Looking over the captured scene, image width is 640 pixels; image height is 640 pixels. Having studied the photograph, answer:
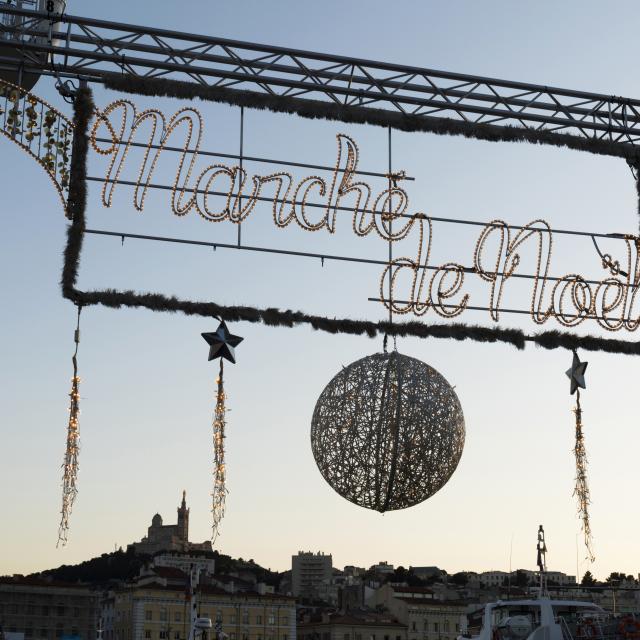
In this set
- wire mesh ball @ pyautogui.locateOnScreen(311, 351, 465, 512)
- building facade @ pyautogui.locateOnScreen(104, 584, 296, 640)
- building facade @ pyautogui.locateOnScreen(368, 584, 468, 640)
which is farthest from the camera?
building facade @ pyautogui.locateOnScreen(368, 584, 468, 640)

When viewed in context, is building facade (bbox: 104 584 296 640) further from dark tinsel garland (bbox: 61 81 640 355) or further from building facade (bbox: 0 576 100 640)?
dark tinsel garland (bbox: 61 81 640 355)

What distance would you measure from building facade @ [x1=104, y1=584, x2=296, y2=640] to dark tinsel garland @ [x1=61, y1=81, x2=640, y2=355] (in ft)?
213

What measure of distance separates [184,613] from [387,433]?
68542 mm

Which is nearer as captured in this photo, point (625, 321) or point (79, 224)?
point (79, 224)

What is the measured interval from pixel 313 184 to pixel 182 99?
6.76 ft

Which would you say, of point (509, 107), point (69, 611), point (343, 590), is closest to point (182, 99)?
point (509, 107)

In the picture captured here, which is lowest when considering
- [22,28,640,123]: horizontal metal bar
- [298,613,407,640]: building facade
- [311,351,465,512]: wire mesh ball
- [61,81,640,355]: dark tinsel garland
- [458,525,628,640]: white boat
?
[298,613,407,640]: building facade

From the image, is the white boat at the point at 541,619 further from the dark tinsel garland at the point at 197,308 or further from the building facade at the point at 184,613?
the building facade at the point at 184,613

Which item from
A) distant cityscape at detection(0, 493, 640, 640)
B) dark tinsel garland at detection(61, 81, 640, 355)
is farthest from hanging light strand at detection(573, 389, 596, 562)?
distant cityscape at detection(0, 493, 640, 640)

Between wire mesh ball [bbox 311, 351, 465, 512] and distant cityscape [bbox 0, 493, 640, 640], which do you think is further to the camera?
distant cityscape [bbox 0, 493, 640, 640]

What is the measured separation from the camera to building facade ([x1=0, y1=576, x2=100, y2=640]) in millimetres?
80250

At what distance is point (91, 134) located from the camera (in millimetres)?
13977

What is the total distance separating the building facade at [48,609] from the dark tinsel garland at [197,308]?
2785 inches

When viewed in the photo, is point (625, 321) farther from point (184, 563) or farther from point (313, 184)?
point (184, 563)
